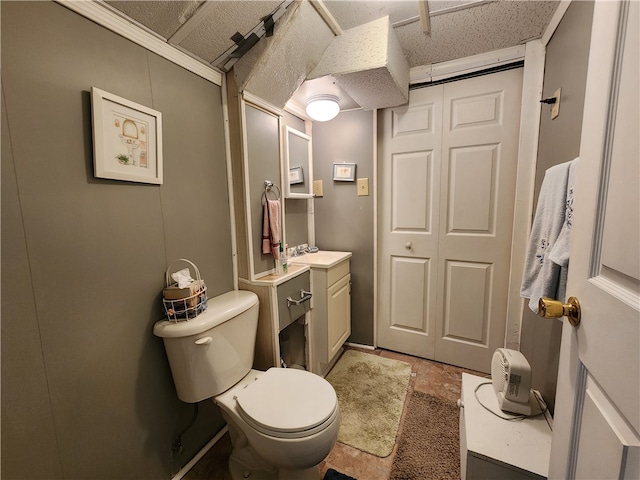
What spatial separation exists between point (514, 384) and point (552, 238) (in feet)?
1.99

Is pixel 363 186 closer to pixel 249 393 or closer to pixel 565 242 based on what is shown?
pixel 565 242

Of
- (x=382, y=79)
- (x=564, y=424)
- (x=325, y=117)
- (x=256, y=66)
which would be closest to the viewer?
(x=564, y=424)

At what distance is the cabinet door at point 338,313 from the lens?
186 cm

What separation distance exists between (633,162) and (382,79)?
4.39 ft

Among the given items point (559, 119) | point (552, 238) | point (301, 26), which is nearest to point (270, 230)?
point (301, 26)

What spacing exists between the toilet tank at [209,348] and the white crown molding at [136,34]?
106 centimetres

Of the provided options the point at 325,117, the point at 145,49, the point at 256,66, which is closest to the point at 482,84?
the point at 325,117

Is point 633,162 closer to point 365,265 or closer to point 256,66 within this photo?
point 256,66

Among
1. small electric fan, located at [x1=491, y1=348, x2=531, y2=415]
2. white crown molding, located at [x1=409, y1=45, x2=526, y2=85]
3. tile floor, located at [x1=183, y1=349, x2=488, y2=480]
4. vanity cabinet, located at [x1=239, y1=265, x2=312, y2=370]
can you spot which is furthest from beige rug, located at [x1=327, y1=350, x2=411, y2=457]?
white crown molding, located at [x1=409, y1=45, x2=526, y2=85]

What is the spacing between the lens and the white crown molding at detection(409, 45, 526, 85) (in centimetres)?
159

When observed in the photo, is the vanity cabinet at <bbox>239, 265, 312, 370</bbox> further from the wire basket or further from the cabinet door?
the wire basket

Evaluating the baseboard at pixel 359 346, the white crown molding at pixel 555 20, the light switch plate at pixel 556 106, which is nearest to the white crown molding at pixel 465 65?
the white crown molding at pixel 555 20

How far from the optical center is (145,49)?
40.5 inches

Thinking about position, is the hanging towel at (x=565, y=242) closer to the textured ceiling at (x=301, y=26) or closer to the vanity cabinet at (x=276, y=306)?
the textured ceiling at (x=301, y=26)
